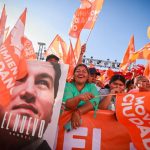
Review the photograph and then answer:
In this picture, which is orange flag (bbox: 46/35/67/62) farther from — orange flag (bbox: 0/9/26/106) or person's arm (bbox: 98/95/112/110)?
orange flag (bbox: 0/9/26/106)

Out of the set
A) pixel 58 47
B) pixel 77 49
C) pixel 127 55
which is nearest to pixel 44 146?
pixel 77 49

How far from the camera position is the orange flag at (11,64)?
294cm

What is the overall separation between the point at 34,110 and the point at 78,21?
17.6 ft

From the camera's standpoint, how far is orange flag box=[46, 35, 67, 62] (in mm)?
8852

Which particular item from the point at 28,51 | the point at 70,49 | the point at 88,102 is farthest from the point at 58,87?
the point at 28,51

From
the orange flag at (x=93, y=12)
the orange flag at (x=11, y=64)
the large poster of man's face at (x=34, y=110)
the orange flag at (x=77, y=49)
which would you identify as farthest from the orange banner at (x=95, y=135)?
the orange flag at (x=93, y=12)

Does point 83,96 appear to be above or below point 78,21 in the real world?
below

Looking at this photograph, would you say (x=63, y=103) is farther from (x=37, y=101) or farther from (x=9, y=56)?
(x=9, y=56)

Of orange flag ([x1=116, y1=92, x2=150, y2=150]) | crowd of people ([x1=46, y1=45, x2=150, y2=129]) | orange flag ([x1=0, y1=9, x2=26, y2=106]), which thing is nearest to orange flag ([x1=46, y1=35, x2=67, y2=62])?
crowd of people ([x1=46, y1=45, x2=150, y2=129])

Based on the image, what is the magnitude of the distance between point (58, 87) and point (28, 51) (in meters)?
5.71

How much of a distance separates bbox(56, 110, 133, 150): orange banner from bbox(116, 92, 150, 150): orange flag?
0.97 ft

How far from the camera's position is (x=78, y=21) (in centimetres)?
781

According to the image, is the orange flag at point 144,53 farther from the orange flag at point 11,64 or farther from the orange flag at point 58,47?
the orange flag at point 11,64

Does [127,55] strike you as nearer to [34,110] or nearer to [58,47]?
[58,47]
